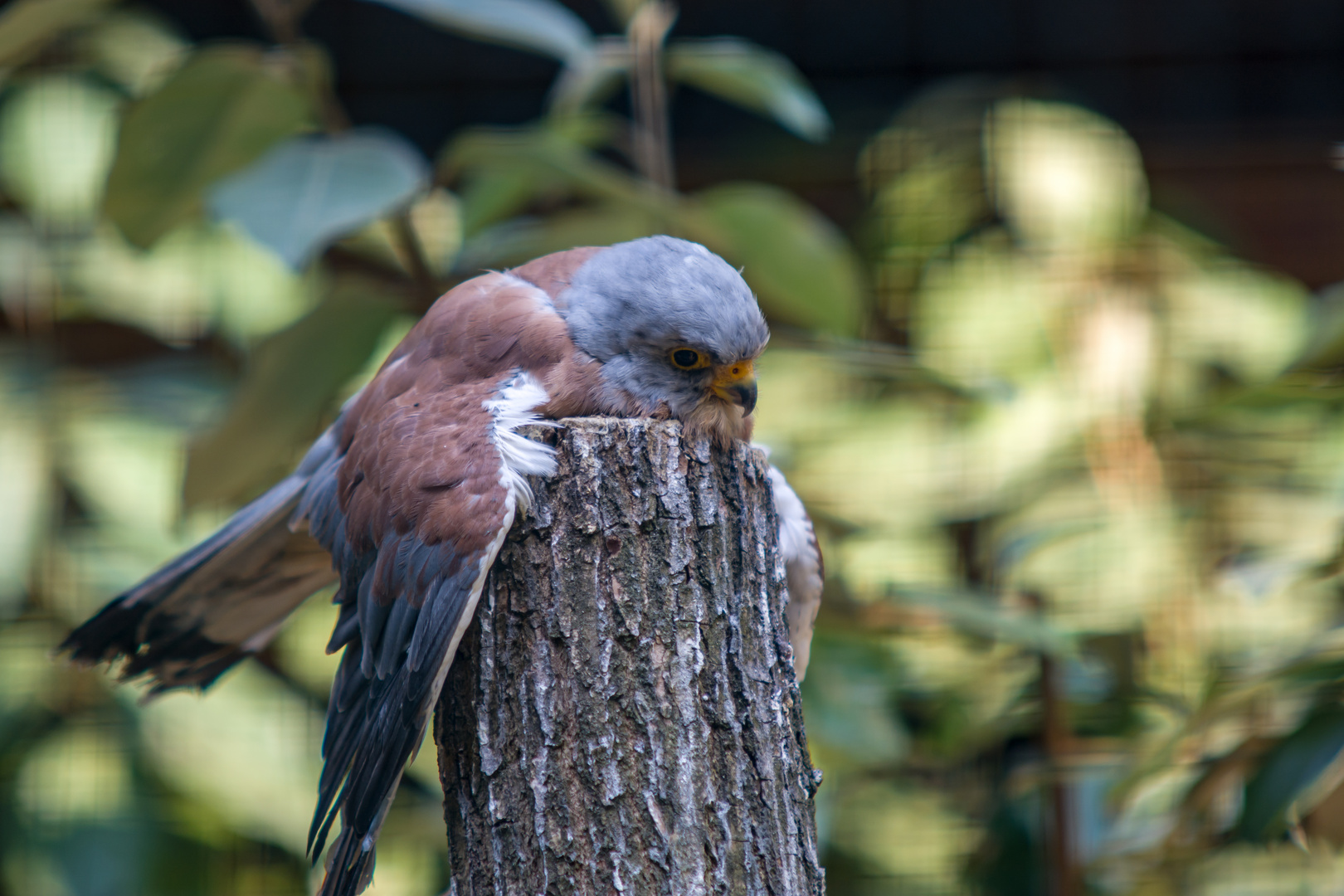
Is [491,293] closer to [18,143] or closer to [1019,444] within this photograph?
[1019,444]

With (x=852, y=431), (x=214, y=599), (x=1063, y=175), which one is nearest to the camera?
(x=214, y=599)

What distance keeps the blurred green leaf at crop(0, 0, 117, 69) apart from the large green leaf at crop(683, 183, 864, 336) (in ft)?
3.82

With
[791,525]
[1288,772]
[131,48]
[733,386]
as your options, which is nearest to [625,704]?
[733,386]

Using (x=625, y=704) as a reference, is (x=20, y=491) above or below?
below

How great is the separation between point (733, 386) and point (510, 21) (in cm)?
95

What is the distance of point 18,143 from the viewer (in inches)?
109

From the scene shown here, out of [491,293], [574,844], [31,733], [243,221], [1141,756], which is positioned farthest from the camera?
[31,733]

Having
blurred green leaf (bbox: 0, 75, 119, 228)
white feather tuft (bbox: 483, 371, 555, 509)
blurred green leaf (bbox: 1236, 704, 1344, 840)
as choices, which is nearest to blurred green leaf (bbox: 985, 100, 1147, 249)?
blurred green leaf (bbox: 1236, 704, 1344, 840)

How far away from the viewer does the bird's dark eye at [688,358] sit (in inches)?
57.6

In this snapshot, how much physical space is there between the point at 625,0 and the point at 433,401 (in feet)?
4.67

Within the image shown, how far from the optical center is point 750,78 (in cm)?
217

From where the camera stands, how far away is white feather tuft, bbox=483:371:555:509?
126 centimetres

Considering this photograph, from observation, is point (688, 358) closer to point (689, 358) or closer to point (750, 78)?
point (689, 358)

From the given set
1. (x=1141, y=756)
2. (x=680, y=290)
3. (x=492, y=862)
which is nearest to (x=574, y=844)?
(x=492, y=862)
